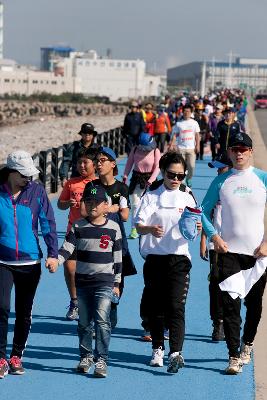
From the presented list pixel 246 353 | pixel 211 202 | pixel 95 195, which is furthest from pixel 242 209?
pixel 246 353

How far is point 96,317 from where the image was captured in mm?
8078

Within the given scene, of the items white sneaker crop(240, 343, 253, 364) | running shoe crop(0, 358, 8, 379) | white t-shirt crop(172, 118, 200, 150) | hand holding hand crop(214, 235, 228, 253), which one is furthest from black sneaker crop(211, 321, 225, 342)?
white t-shirt crop(172, 118, 200, 150)

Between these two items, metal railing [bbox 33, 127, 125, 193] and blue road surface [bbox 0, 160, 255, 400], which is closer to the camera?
blue road surface [bbox 0, 160, 255, 400]

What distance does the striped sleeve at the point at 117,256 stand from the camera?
26.8 feet

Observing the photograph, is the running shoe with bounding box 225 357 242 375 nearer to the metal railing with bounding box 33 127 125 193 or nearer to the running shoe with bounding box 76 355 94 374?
the running shoe with bounding box 76 355 94 374

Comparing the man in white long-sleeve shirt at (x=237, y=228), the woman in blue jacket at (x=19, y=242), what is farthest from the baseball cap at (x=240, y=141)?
the woman in blue jacket at (x=19, y=242)

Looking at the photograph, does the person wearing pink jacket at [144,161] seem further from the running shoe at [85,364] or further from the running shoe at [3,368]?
the running shoe at [3,368]

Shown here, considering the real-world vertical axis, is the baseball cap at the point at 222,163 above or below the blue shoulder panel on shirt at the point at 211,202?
above

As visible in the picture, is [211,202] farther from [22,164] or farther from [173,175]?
[22,164]

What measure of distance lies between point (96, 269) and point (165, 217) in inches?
26.8

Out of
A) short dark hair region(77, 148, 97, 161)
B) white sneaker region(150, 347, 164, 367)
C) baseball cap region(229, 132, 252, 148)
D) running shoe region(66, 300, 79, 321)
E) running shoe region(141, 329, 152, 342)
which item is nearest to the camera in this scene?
baseball cap region(229, 132, 252, 148)

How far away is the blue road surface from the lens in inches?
304

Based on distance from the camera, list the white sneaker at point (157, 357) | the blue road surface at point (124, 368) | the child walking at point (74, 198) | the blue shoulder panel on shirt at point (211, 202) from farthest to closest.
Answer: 1. the child walking at point (74, 198)
2. the white sneaker at point (157, 357)
3. the blue shoulder panel on shirt at point (211, 202)
4. the blue road surface at point (124, 368)

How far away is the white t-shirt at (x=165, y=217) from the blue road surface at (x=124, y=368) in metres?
0.90
